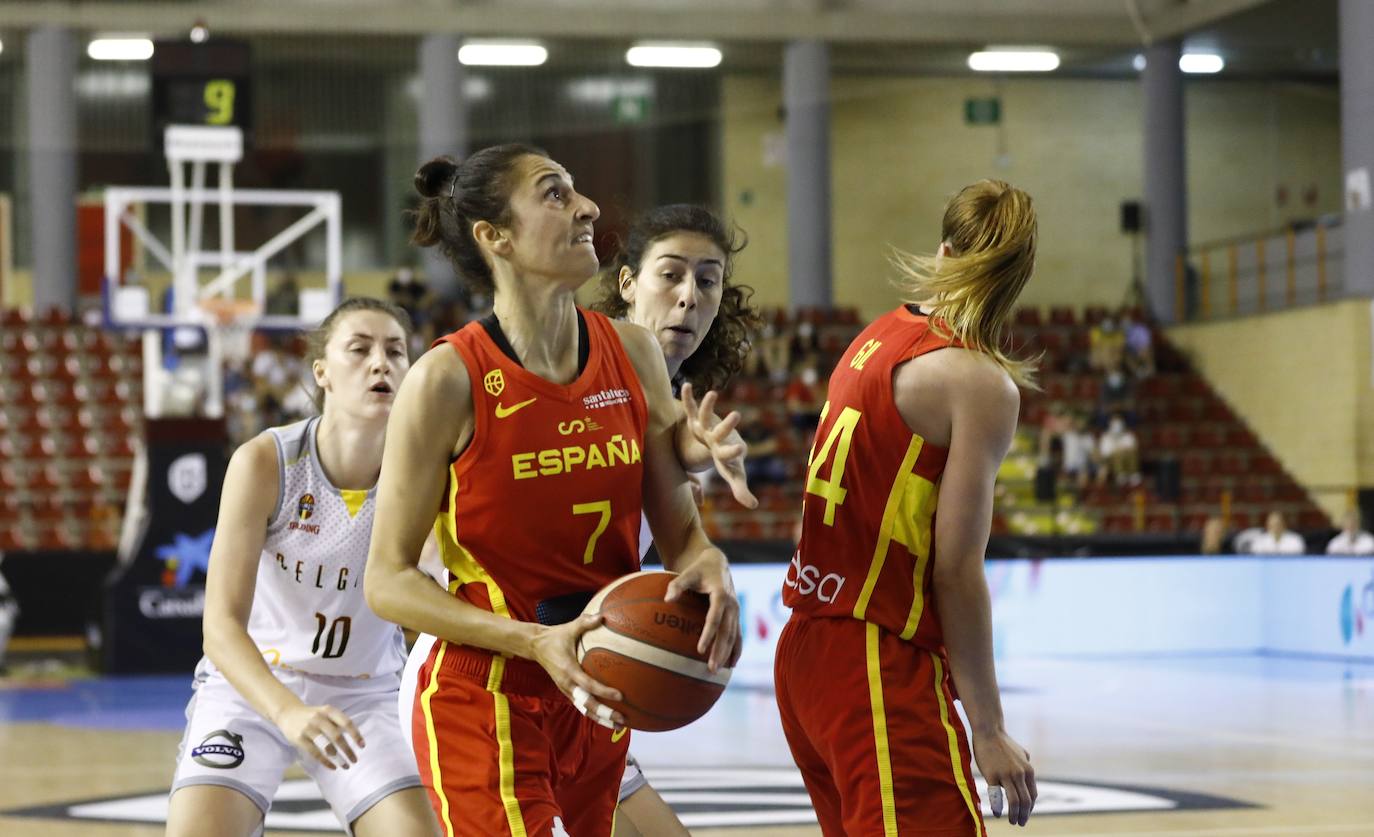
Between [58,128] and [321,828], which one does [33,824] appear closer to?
[321,828]

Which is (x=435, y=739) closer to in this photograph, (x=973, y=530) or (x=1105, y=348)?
(x=973, y=530)

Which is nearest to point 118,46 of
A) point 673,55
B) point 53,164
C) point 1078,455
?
point 53,164

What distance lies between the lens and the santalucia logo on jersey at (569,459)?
10.2 feet

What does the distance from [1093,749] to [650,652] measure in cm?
709

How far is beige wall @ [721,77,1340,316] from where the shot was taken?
90.1 feet

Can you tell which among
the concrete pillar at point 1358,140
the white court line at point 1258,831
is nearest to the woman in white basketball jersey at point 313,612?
the white court line at point 1258,831

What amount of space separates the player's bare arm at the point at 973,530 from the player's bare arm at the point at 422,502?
0.75 metres

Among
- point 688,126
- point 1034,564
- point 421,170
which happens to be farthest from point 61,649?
point 421,170

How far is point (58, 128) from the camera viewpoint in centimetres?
2267

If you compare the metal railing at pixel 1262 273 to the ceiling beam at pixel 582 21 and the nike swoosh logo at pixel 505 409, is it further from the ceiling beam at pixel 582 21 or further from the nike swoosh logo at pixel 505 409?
the nike swoosh logo at pixel 505 409

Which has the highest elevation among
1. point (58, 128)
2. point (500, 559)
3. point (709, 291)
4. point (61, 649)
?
point (58, 128)

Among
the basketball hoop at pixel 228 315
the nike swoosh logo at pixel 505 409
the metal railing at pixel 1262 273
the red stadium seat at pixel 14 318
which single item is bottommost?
the nike swoosh logo at pixel 505 409

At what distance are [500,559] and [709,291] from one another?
1.41 m

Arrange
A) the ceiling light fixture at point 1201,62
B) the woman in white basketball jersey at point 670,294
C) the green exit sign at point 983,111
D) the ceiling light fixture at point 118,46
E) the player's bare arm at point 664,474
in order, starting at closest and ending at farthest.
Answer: the player's bare arm at point 664,474, the woman in white basketball jersey at point 670,294, the ceiling light fixture at point 118,46, the ceiling light fixture at point 1201,62, the green exit sign at point 983,111
